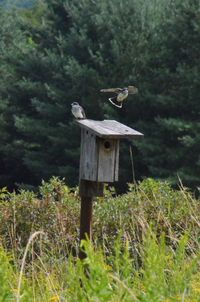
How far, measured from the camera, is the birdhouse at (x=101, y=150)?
16.0 ft

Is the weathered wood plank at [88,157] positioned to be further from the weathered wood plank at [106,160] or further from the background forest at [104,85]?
the background forest at [104,85]

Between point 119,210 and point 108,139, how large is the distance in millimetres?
2264

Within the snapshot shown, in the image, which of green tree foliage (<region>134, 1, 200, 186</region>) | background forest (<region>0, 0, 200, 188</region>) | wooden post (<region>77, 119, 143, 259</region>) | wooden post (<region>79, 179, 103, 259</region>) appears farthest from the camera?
background forest (<region>0, 0, 200, 188</region>)

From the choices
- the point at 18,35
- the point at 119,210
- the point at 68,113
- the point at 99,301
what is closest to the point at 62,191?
the point at 119,210

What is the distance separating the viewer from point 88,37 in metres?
23.5

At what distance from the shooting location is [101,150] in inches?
194

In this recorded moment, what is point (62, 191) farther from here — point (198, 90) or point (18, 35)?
point (18, 35)

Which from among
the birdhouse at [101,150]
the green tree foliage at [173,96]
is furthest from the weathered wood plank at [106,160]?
the green tree foliage at [173,96]

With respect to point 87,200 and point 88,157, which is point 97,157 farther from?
point 87,200

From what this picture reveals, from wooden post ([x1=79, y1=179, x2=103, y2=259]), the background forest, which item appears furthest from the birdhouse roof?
the background forest

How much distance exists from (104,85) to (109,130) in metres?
18.2

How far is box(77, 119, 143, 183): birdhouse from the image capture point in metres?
4.86

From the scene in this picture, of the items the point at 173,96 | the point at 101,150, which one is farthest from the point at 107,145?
the point at 173,96

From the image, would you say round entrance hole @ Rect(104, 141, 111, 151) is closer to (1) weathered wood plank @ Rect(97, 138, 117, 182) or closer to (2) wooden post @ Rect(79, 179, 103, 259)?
(1) weathered wood plank @ Rect(97, 138, 117, 182)
